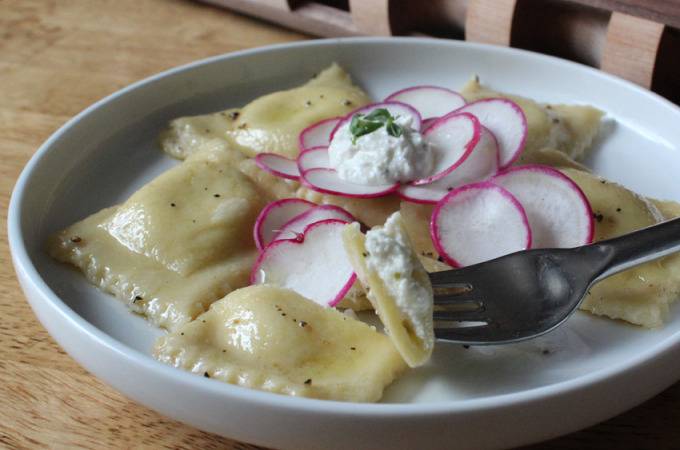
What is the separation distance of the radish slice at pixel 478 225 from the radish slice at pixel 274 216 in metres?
0.58

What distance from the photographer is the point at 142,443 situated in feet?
9.21

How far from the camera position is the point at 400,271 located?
2576 mm

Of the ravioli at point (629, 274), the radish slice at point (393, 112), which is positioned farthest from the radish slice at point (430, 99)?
the ravioli at point (629, 274)

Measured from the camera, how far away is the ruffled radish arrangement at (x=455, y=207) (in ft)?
10.5

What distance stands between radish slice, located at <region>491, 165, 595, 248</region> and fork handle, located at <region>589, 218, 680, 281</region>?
0.87ft

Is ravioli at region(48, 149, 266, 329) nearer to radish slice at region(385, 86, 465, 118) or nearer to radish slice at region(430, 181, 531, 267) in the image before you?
radish slice at region(430, 181, 531, 267)

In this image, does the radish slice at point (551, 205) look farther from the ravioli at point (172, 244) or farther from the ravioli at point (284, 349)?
the ravioli at point (172, 244)

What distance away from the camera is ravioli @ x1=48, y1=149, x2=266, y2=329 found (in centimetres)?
316

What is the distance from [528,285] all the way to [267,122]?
5.74 feet

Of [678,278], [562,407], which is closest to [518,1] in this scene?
[678,278]

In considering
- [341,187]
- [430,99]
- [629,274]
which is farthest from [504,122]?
[629,274]

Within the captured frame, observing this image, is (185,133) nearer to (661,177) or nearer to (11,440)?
(11,440)

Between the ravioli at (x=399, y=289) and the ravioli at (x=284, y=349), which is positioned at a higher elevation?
the ravioli at (x=399, y=289)

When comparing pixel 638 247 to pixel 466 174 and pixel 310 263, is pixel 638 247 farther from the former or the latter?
pixel 310 263
